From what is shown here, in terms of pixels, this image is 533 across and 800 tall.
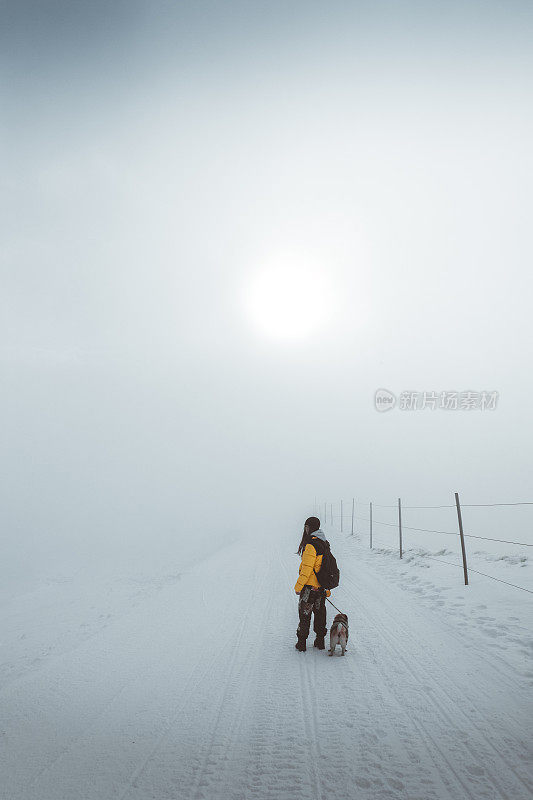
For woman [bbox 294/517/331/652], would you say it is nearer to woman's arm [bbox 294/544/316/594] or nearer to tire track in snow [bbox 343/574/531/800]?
woman's arm [bbox 294/544/316/594]

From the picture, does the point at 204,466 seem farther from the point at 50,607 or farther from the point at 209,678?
the point at 209,678

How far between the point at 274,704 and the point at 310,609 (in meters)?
1.88

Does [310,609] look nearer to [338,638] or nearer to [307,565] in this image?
[338,638]

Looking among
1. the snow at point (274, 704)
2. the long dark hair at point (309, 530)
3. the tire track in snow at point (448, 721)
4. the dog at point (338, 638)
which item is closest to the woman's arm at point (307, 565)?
the long dark hair at point (309, 530)

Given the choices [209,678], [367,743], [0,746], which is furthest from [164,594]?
[367,743]

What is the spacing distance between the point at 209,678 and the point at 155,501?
6837cm

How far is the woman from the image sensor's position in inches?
240

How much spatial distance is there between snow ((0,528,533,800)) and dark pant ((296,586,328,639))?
33 centimetres

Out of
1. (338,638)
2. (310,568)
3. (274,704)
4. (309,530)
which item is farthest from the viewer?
(309,530)

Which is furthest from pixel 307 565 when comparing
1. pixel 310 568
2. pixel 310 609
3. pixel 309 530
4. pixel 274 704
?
pixel 274 704

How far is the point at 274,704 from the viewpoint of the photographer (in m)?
4.40

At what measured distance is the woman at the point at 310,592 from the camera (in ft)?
20.0

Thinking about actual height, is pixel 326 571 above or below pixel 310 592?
above

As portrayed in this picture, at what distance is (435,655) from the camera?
5742 mm
